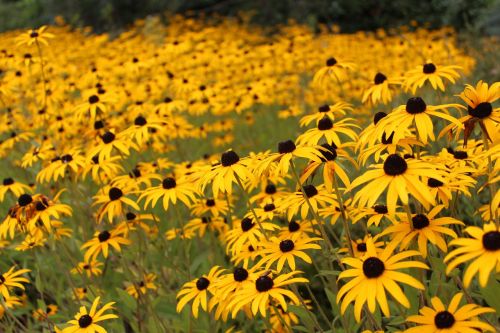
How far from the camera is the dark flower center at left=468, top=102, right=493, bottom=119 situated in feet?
6.77

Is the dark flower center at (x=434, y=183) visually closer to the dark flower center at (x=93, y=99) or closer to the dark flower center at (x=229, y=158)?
the dark flower center at (x=229, y=158)

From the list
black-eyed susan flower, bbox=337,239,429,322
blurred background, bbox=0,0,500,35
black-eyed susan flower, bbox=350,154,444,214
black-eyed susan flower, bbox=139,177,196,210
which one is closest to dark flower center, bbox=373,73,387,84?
black-eyed susan flower, bbox=139,177,196,210

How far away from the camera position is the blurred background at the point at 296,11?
1455 centimetres

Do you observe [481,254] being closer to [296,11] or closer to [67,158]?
[67,158]

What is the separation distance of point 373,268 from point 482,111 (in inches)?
29.5

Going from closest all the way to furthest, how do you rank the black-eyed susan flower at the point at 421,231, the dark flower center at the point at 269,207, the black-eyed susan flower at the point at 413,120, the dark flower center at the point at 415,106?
the black-eyed susan flower at the point at 421,231
the black-eyed susan flower at the point at 413,120
the dark flower center at the point at 415,106
the dark flower center at the point at 269,207

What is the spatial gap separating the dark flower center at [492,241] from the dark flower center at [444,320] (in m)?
0.31

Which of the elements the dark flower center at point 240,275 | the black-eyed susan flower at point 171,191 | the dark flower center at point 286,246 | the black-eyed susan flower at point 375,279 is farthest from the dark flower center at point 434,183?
the black-eyed susan flower at point 171,191

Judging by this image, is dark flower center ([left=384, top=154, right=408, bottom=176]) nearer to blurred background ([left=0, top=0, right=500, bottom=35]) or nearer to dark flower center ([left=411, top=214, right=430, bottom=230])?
dark flower center ([left=411, top=214, right=430, bottom=230])

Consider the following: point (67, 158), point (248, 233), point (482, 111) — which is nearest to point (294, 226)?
point (248, 233)

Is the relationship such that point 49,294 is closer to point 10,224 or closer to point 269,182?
point 10,224

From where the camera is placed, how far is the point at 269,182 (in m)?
4.18

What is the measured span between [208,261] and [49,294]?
148 cm

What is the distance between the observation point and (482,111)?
6.79 ft
